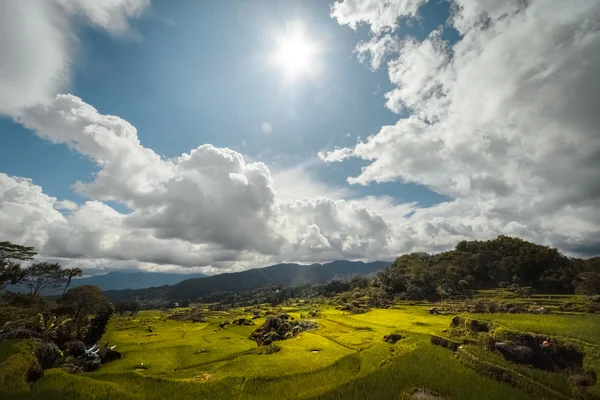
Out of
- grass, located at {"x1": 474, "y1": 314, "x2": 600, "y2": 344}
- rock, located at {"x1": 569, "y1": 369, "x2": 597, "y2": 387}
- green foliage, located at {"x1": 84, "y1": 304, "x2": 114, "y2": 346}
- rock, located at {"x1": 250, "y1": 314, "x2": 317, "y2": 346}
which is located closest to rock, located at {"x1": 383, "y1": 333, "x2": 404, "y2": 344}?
grass, located at {"x1": 474, "y1": 314, "x2": 600, "y2": 344}

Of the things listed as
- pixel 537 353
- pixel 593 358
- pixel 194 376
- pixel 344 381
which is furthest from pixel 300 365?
pixel 593 358

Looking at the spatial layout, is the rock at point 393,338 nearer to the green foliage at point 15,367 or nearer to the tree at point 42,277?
the green foliage at point 15,367

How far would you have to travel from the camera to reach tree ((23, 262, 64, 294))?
72000 mm

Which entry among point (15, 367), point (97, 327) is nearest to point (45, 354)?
point (15, 367)

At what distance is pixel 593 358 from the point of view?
78.0ft

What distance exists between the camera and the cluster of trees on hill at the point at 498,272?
122 meters

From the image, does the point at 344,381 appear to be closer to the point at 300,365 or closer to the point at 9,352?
the point at 300,365

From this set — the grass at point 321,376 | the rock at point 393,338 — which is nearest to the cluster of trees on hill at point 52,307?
the grass at point 321,376

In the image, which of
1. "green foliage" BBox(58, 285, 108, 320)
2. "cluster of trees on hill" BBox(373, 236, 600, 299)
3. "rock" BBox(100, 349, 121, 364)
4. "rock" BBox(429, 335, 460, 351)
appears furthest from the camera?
"cluster of trees on hill" BBox(373, 236, 600, 299)

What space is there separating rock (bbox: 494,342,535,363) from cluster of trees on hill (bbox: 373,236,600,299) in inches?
4288

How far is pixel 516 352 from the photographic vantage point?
25.6 m

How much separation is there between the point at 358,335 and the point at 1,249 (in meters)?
71.9

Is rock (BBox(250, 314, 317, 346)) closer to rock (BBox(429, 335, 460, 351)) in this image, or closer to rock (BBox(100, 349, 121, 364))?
rock (BBox(100, 349, 121, 364))

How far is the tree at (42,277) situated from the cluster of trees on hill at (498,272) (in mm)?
139368
